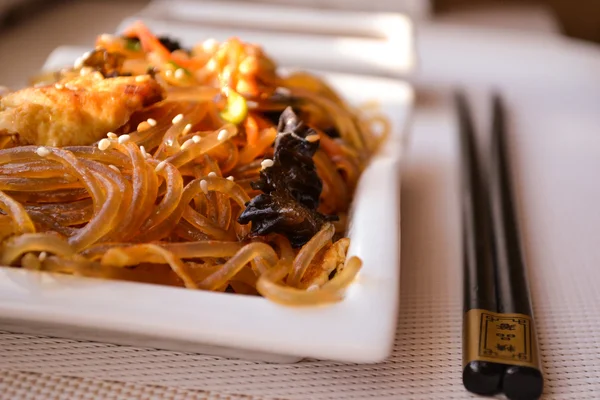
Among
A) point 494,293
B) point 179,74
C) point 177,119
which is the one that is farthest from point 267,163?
point 494,293

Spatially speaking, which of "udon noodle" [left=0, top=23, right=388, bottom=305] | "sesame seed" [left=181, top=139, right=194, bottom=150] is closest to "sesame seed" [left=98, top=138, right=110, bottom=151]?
"udon noodle" [left=0, top=23, right=388, bottom=305]

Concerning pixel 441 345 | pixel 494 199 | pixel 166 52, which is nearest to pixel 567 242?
pixel 494 199

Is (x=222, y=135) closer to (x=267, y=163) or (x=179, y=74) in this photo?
(x=267, y=163)

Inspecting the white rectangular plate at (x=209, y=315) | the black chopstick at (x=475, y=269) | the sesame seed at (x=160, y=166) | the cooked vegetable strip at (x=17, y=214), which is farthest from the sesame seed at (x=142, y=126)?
the black chopstick at (x=475, y=269)

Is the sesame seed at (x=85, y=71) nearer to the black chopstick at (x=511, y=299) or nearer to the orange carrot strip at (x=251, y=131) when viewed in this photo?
the orange carrot strip at (x=251, y=131)

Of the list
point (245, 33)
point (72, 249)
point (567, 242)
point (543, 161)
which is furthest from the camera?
point (245, 33)

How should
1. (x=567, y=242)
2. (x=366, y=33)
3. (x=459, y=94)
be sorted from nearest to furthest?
(x=567, y=242) < (x=459, y=94) < (x=366, y=33)

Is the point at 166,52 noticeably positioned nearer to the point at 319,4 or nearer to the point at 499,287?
the point at 499,287
